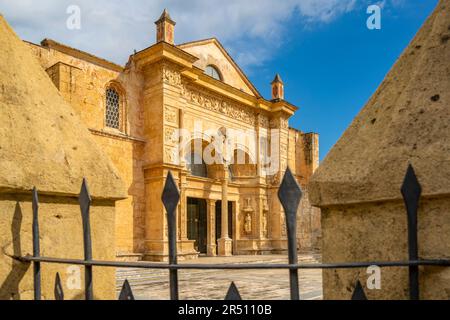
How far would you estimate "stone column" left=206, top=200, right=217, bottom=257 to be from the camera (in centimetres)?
1677

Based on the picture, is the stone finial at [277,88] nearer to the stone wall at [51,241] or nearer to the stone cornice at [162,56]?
the stone cornice at [162,56]

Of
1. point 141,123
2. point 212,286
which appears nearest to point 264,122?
point 141,123

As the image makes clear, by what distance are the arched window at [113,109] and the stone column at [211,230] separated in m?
5.63

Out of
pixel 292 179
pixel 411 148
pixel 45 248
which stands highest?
pixel 411 148

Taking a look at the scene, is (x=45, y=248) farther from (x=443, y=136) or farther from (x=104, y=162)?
(x=443, y=136)

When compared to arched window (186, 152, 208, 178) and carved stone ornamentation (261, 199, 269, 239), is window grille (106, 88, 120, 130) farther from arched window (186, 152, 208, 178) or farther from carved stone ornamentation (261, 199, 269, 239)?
carved stone ornamentation (261, 199, 269, 239)

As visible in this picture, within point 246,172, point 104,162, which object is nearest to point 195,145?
point 246,172

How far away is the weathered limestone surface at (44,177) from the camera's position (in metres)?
1.81

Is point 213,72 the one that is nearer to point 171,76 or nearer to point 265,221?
point 171,76

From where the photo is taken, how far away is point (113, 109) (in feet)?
45.2

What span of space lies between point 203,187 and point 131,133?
4341mm

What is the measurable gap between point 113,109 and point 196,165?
533 cm

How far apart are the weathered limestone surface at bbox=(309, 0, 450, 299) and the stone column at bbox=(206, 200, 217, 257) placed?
15.4 metres

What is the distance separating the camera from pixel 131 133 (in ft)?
46.1
